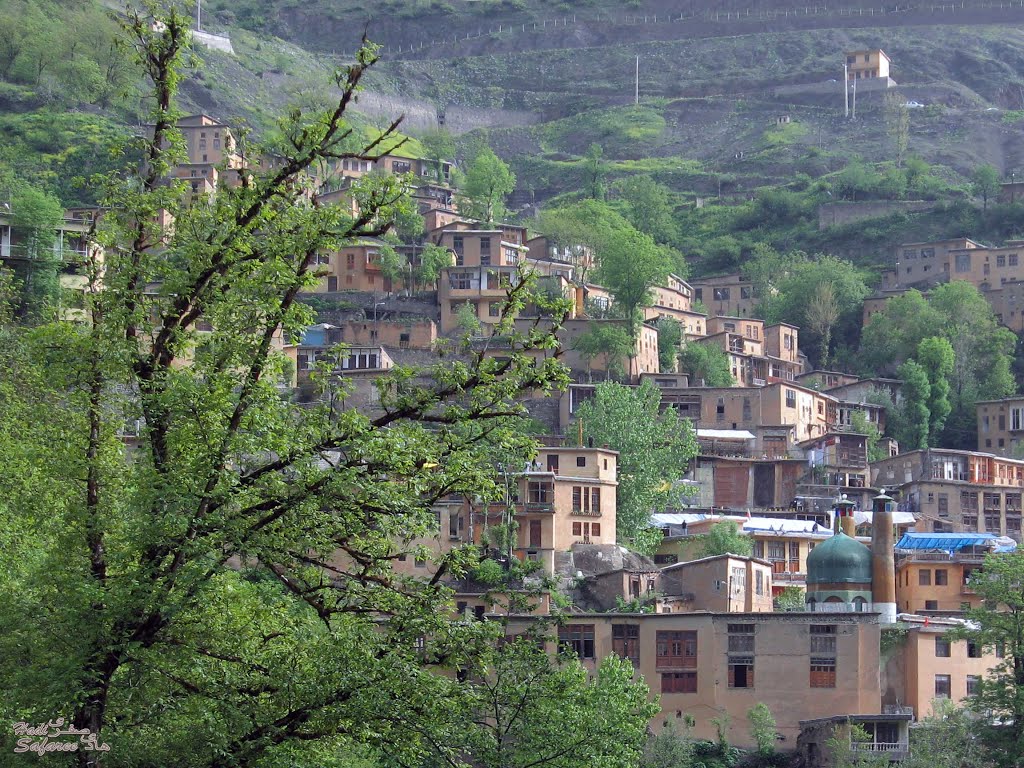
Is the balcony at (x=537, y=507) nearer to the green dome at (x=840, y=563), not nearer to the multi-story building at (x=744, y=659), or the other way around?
the multi-story building at (x=744, y=659)

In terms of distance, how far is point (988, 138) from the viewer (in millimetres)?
182625

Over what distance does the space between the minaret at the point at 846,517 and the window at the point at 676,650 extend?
618 inches

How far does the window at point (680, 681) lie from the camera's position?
67.2 m

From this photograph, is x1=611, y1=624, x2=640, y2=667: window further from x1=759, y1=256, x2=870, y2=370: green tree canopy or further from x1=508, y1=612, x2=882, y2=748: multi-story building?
x1=759, y1=256, x2=870, y2=370: green tree canopy

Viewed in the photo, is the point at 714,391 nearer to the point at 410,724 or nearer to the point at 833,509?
the point at 833,509

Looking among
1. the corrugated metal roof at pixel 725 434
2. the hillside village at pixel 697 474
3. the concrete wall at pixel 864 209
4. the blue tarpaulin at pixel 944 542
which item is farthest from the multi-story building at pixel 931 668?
the concrete wall at pixel 864 209

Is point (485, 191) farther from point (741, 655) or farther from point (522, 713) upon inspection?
point (522, 713)

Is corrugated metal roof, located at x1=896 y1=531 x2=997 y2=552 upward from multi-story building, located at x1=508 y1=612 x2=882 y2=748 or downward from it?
upward

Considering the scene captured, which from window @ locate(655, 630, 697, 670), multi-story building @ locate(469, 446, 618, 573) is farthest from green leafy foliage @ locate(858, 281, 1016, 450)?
window @ locate(655, 630, 697, 670)

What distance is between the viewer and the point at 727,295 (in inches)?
5571

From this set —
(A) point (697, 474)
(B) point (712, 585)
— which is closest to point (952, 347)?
(A) point (697, 474)

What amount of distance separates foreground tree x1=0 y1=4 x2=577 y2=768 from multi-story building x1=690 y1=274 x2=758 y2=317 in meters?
121

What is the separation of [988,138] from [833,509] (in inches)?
3963

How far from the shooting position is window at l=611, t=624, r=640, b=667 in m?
67.5
